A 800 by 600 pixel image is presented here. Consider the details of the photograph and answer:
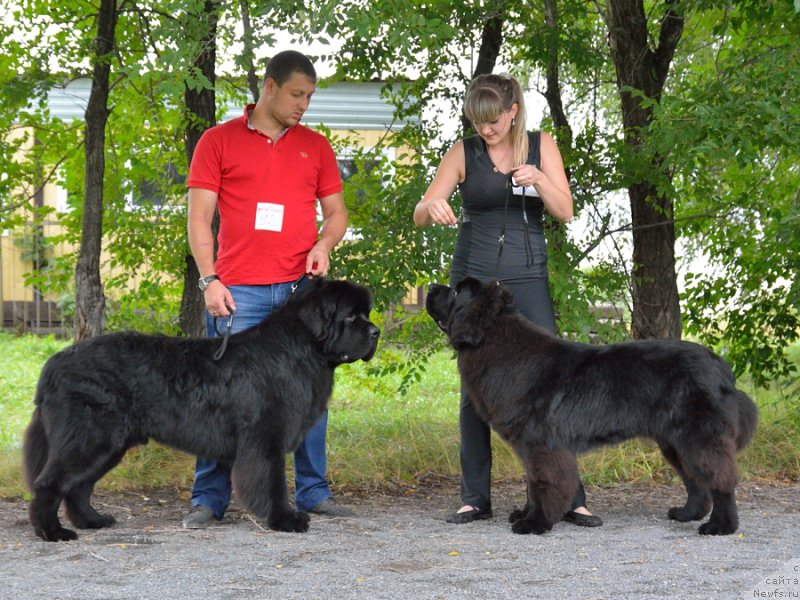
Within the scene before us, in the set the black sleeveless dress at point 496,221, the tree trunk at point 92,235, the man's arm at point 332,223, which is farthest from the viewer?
the tree trunk at point 92,235

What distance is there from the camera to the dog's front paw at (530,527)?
4.61 metres

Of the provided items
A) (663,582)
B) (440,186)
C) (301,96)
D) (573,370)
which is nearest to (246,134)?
(301,96)

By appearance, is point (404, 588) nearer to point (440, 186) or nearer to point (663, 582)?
point (663, 582)

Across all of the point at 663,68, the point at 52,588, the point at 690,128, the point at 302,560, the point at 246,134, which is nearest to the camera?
the point at 52,588

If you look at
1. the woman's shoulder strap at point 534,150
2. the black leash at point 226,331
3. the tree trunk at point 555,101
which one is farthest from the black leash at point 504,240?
the tree trunk at point 555,101

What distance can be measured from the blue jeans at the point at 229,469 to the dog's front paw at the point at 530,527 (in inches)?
44.1

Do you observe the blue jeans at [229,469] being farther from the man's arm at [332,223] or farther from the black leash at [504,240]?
the black leash at [504,240]

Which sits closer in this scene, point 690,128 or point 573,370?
point 573,370

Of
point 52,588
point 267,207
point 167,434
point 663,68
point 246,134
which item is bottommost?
point 52,588

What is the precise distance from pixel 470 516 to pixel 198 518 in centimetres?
141

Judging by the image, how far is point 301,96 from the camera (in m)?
4.83

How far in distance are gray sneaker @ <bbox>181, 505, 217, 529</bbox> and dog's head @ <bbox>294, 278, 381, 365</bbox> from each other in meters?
1.04

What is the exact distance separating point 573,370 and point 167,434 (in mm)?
1998

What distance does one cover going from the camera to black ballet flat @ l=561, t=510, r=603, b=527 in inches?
191
